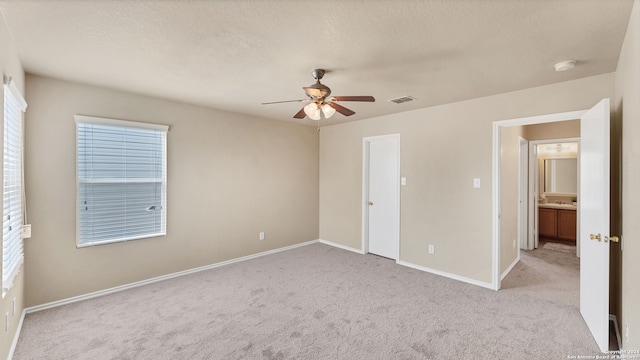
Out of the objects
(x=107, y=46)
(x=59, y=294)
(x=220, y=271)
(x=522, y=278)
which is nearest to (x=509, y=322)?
(x=522, y=278)

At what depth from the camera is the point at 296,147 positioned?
17.8 ft

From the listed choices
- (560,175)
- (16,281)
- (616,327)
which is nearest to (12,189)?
(16,281)

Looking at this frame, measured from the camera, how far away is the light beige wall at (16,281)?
1.90 m

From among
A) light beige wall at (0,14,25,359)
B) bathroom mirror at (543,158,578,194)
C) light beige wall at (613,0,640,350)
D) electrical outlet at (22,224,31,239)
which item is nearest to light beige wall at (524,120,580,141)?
bathroom mirror at (543,158,578,194)

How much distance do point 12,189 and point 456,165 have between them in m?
4.66

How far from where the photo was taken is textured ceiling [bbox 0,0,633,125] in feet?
5.64

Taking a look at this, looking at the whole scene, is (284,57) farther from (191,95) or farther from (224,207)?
(224,207)

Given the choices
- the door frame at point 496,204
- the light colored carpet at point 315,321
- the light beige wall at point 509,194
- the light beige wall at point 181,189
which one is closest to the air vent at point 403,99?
the door frame at point 496,204

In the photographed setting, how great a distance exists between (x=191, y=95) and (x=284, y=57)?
5.77 feet

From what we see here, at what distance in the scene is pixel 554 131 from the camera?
197 inches

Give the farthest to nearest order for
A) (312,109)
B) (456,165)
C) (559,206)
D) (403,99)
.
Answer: (559,206)
(456,165)
(403,99)
(312,109)

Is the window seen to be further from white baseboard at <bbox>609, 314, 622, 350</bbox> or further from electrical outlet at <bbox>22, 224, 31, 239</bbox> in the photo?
white baseboard at <bbox>609, 314, 622, 350</bbox>

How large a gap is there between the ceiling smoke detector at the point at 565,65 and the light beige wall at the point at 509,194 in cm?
126

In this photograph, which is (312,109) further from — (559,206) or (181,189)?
(559,206)
